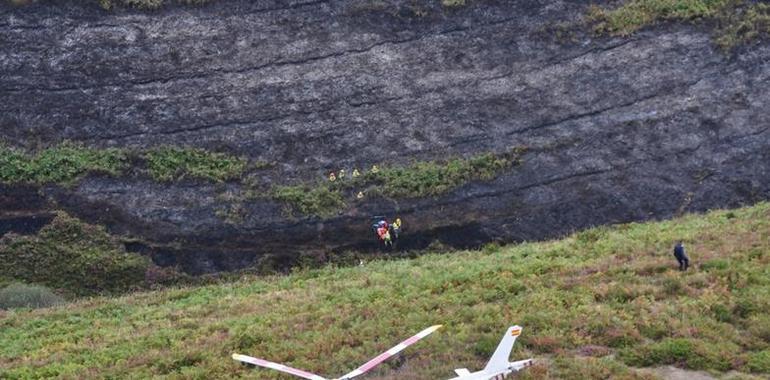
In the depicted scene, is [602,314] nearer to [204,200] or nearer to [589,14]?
[204,200]

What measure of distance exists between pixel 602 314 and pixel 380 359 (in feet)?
17.1

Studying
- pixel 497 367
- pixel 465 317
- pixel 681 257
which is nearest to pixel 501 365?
pixel 497 367

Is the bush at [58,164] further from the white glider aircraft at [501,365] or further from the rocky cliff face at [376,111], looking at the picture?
the white glider aircraft at [501,365]

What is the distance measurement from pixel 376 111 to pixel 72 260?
12320 millimetres

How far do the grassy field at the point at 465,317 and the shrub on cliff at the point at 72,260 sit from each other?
1.89 meters

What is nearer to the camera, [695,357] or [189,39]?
[695,357]

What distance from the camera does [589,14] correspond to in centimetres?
3756

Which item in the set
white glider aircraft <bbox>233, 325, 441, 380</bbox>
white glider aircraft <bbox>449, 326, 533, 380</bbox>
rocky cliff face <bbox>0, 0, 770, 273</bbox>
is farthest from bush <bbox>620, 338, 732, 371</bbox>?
rocky cliff face <bbox>0, 0, 770, 273</bbox>

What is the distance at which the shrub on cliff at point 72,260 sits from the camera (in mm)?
28641

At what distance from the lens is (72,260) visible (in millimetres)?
29078

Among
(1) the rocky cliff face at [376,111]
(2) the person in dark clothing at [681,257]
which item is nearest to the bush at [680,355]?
(2) the person in dark clothing at [681,257]

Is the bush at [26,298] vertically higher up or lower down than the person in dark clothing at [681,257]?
lower down

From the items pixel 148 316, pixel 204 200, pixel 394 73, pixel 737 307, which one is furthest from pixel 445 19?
pixel 737 307

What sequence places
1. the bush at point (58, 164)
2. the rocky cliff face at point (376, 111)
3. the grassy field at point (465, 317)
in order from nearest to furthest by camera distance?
the grassy field at point (465, 317) → the rocky cliff face at point (376, 111) → the bush at point (58, 164)
